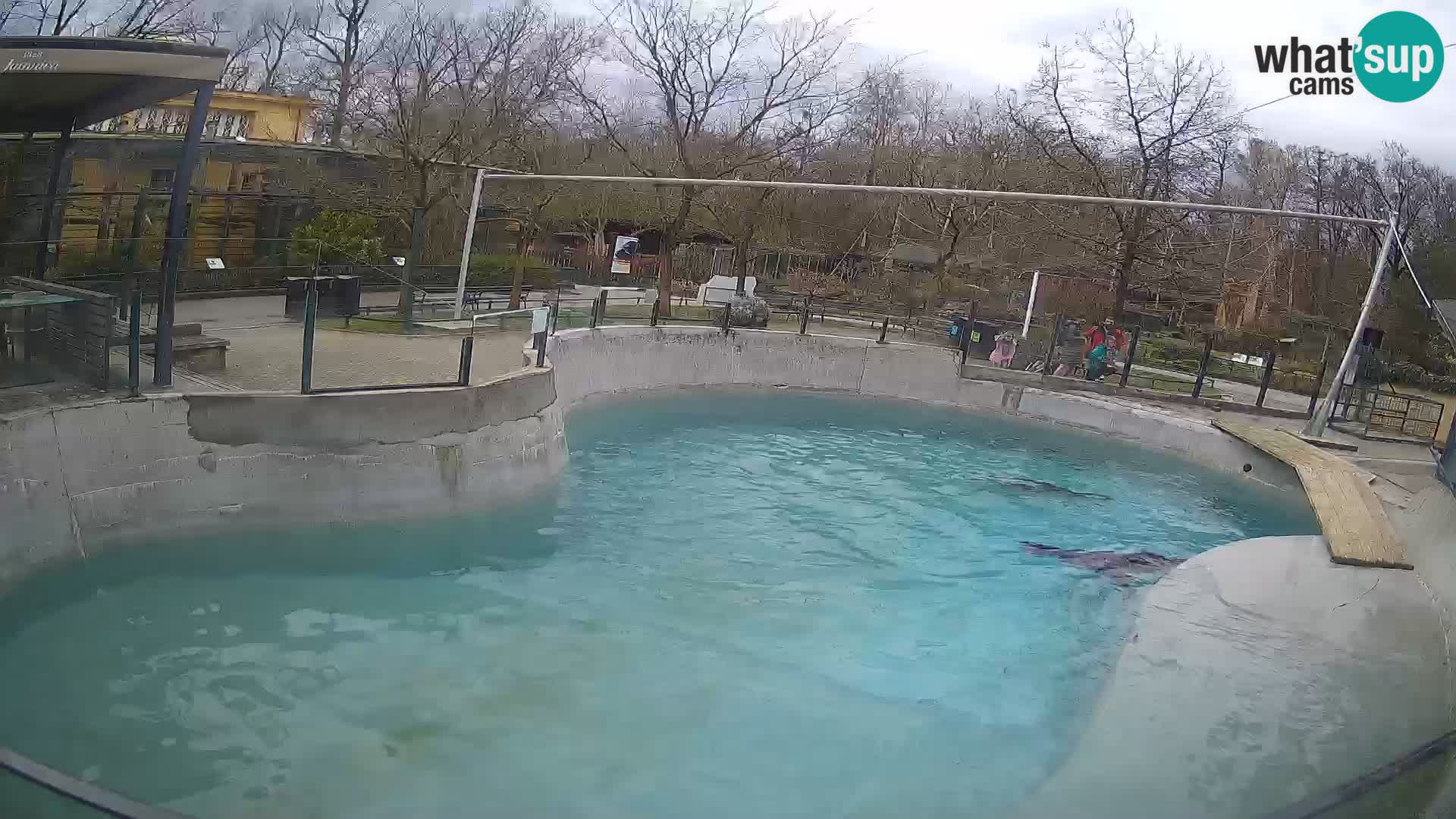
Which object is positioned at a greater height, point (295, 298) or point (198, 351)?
point (295, 298)

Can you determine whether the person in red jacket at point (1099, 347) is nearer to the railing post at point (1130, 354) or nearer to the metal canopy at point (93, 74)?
the railing post at point (1130, 354)

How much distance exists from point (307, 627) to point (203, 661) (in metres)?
0.90

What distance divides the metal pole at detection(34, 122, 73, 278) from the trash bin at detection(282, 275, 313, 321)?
2.51m

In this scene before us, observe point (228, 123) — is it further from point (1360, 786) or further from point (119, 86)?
point (1360, 786)

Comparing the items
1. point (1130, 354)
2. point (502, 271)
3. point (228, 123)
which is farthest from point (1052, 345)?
point (228, 123)

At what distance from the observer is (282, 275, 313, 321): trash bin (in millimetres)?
12117

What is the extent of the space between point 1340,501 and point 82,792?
13.3m

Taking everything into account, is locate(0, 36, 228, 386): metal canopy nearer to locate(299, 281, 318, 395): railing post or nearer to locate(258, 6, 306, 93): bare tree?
locate(299, 281, 318, 395): railing post

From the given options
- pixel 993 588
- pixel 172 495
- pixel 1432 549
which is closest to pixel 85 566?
pixel 172 495

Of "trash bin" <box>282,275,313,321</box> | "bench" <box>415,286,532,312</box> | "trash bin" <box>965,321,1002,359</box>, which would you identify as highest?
"trash bin" <box>965,321,1002,359</box>

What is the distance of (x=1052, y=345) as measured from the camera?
22.5m

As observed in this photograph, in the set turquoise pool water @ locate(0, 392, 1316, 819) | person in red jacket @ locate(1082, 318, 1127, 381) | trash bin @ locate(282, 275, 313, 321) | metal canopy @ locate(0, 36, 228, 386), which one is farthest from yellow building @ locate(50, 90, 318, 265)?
person in red jacket @ locate(1082, 318, 1127, 381)

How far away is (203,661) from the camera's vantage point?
27.1 ft

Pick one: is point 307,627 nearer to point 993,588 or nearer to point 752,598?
point 752,598
